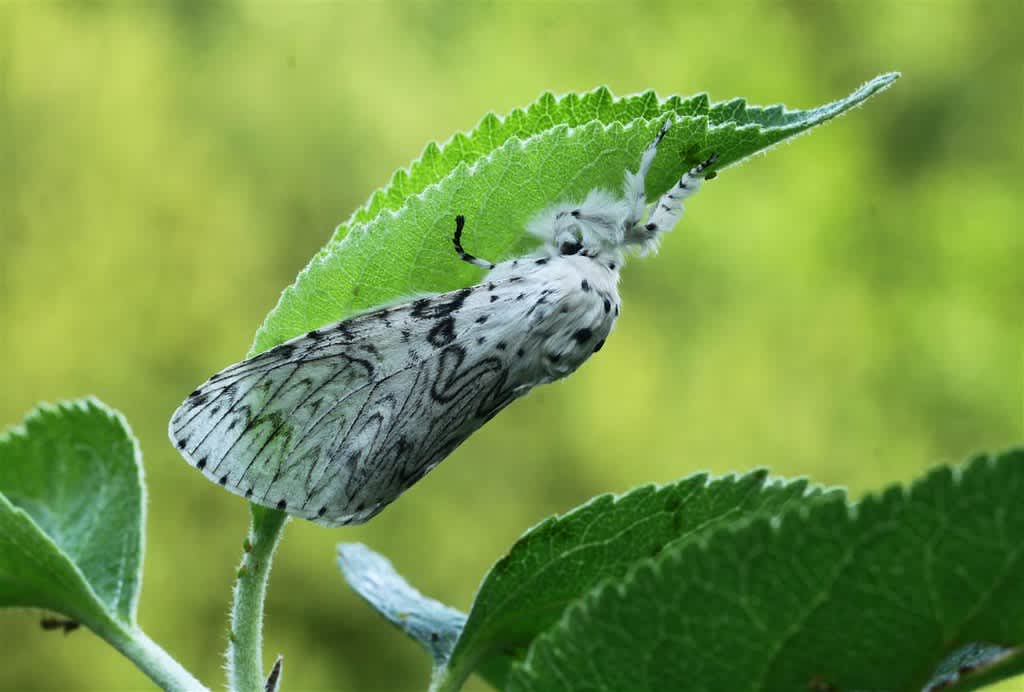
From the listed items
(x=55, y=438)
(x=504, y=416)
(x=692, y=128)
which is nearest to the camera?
(x=692, y=128)

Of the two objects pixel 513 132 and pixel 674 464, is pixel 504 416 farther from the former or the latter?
pixel 513 132

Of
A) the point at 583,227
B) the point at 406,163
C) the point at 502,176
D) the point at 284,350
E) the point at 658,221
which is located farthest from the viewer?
the point at 406,163

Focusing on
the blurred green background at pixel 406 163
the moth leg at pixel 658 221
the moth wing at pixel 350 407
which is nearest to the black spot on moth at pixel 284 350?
the moth wing at pixel 350 407

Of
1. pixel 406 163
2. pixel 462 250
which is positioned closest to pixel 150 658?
pixel 462 250

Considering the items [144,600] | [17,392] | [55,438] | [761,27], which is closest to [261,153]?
[17,392]

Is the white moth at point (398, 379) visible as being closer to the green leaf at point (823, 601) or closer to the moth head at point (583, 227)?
the moth head at point (583, 227)

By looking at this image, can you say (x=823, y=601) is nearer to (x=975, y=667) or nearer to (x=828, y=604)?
(x=828, y=604)
